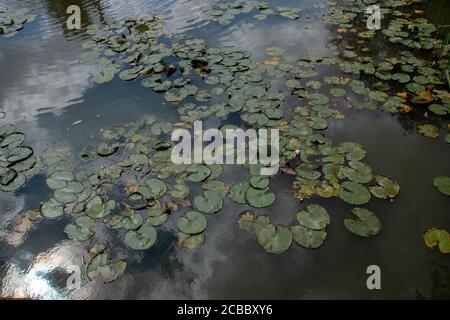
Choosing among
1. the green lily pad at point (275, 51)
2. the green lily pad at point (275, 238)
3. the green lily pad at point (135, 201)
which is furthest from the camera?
the green lily pad at point (275, 51)

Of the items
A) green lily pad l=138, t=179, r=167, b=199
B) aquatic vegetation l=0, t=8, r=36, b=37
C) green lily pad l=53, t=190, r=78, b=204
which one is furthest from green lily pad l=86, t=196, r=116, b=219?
aquatic vegetation l=0, t=8, r=36, b=37

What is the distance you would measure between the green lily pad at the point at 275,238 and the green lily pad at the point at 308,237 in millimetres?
69

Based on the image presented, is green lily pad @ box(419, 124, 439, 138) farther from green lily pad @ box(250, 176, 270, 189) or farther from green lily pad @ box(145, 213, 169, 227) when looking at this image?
green lily pad @ box(145, 213, 169, 227)

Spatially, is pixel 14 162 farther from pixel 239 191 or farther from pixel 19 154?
pixel 239 191

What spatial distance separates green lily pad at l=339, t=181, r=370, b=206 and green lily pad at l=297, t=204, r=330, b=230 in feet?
1.04

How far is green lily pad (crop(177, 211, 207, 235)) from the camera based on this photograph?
134 inches

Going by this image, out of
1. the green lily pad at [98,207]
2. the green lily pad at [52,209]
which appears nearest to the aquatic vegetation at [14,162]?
the green lily pad at [52,209]

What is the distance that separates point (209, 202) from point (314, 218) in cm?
112

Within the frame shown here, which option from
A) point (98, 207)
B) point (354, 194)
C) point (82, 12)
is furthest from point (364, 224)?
point (82, 12)

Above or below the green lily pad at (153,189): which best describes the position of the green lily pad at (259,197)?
below

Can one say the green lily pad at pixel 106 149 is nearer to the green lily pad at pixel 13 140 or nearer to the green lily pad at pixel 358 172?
the green lily pad at pixel 13 140

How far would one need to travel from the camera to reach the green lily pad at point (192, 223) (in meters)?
3.41

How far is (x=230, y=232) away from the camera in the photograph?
344 cm

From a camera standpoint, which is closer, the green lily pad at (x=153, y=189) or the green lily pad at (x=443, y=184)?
the green lily pad at (x=443, y=184)
